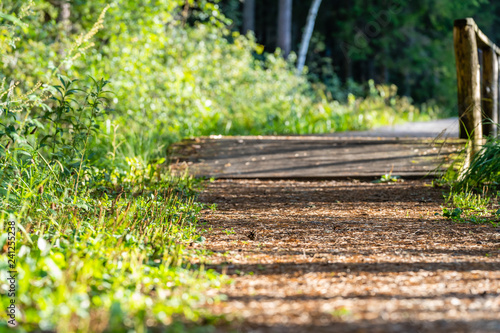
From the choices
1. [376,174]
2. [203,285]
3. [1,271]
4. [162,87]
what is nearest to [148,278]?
[203,285]

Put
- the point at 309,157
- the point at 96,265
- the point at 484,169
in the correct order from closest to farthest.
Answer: the point at 96,265
the point at 484,169
the point at 309,157

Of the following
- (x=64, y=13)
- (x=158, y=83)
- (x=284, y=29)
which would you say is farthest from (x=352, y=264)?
(x=284, y=29)

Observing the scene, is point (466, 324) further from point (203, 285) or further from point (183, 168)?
point (183, 168)

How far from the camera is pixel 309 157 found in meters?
5.45

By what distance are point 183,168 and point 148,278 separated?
3048 millimetres

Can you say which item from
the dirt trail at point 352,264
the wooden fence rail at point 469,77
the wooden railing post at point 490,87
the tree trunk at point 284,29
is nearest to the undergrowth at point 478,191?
the dirt trail at point 352,264

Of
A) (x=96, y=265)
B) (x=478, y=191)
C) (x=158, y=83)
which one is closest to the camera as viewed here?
(x=96, y=265)

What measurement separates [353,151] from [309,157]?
484 mm

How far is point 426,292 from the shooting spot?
208 cm

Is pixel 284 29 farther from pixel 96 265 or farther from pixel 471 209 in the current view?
pixel 96 265

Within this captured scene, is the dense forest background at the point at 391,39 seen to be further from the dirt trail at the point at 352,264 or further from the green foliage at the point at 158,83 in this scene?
the dirt trail at the point at 352,264

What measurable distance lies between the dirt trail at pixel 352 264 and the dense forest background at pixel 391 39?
12647 millimetres

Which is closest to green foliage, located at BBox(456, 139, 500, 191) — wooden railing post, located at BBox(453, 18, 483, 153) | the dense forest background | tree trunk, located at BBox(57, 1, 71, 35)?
wooden railing post, located at BBox(453, 18, 483, 153)

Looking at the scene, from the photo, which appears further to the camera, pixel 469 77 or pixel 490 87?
pixel 490 87
